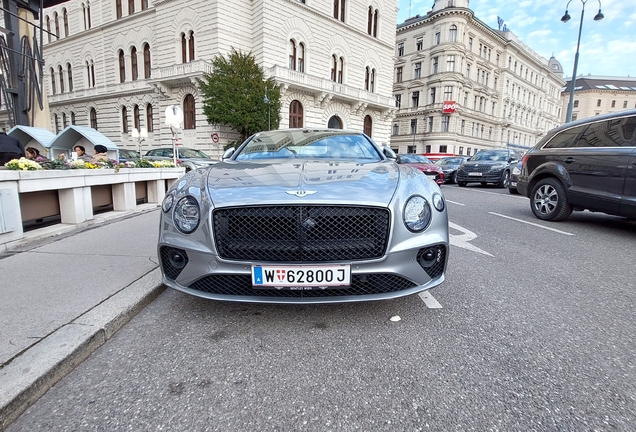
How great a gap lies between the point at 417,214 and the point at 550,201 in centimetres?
537

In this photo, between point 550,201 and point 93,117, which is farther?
point 93,117

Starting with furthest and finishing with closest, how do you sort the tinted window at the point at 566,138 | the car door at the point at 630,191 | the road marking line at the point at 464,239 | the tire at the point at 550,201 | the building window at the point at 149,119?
1. the building window at the point at 149,119
2. the tire at the point at 550,201
3. the tinted window at the point at 566,138
4. the car door at the point at 630,191
5. the road marking line at the point at 464,239

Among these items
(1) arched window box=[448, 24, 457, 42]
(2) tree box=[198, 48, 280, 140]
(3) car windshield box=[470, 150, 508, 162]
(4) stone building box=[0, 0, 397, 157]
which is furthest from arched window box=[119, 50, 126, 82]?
(1) arched window box=[448, 24, 457, 42]

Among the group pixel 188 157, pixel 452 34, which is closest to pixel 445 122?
pixel 452 34

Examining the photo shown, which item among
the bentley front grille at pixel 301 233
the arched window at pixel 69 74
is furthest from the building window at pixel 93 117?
the bentley front grille at pixel 301 233

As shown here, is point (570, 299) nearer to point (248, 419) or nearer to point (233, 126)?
point (248, 419)

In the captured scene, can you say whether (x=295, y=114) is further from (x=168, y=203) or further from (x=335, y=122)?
(x=168, y=203)

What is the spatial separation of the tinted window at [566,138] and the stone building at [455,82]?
141 ft

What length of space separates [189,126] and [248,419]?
26808 mm

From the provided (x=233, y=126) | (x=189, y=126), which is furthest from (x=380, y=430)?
(x=189, y=126)

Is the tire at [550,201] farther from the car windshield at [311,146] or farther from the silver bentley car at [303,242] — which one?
the silver bentley car at [303,242]

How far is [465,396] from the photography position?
63.3 inches

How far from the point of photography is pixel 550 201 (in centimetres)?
610

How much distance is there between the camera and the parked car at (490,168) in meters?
12.9
